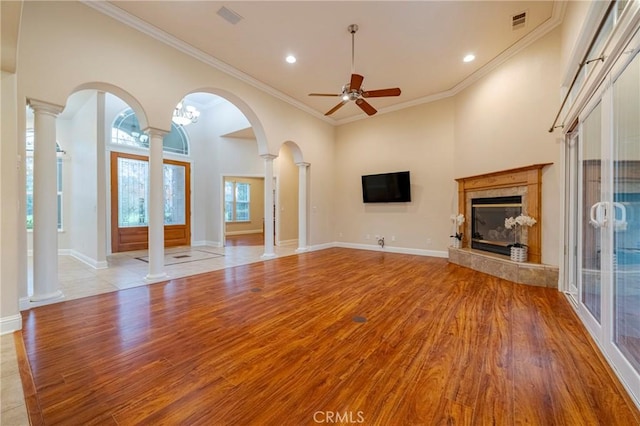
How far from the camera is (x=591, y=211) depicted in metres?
2.30

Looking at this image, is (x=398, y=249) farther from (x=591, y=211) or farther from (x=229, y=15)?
(x=229, y=15)

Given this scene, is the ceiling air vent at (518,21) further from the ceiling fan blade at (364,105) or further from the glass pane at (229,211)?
the glass pane at (229,211)

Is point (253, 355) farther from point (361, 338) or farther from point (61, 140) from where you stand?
point (61, 140)

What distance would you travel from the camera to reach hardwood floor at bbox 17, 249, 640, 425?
144 cm

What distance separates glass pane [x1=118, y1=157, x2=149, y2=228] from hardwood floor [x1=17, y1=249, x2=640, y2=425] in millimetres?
4057

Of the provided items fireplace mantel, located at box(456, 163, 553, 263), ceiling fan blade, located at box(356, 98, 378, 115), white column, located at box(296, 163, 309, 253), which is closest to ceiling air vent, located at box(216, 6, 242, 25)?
ceiling fan blade, located at box(356, 98, 378, 115)

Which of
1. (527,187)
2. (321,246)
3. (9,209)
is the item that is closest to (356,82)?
(527,187)

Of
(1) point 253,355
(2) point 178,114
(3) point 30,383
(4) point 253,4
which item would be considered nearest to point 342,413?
(1) point 253,355

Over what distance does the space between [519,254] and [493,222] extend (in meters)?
0.95

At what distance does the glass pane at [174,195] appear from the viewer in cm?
739

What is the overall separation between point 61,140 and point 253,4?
20.9 feet

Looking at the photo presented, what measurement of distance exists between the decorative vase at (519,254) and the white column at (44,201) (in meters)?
6.31

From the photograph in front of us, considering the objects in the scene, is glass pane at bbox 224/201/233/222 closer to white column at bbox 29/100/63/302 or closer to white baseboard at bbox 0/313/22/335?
white column at bbox 29/100/63/302

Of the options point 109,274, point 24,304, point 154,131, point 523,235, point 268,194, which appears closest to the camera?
point 24,304
